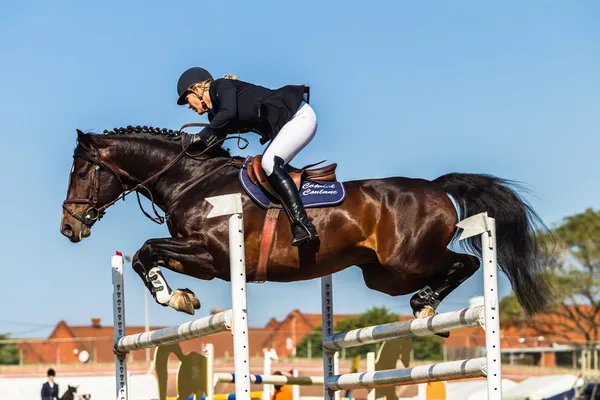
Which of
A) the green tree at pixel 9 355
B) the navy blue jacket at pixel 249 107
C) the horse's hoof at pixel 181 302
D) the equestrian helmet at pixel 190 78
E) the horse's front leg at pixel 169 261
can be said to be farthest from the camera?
the green tree at pixel 9 355

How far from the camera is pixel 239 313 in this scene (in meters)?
4.85

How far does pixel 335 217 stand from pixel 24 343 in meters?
22.3

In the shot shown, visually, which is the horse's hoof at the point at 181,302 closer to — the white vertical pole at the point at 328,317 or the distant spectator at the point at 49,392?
the white vertical pole at the point at 328,317

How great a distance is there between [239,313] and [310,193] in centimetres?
128

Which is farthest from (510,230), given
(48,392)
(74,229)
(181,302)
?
(48,392)

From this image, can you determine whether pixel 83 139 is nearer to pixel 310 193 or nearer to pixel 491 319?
pixel 310 193

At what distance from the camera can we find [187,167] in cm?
608

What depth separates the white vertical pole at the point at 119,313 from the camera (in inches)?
245

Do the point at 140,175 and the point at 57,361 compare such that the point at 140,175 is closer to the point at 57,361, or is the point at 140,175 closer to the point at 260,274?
the point at 260,274

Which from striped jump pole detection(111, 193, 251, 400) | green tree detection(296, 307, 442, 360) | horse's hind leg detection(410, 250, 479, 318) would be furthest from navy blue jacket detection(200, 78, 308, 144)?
green tree detection(296, 307, 442, 360)

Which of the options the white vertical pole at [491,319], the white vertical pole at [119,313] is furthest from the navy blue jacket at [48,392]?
the white vertical pole at [491,319]

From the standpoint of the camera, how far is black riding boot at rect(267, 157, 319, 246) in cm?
568

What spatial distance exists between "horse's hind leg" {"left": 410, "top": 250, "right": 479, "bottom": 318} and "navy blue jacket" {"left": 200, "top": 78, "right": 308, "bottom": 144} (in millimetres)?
1336

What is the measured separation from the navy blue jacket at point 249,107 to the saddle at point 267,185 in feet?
0.73
